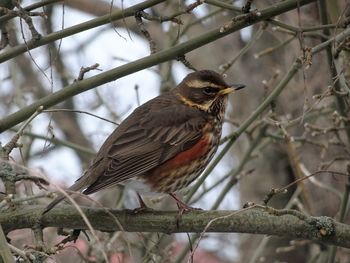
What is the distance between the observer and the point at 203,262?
9.37 metres

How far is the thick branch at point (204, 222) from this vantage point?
3.48 m

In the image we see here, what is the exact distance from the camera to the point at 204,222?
3.56 meters

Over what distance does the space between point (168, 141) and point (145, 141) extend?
15 cm

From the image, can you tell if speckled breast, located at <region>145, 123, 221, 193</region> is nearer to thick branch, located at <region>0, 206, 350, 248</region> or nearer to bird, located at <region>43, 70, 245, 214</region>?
bird, located at <region>43, 70, 245, 214</region>

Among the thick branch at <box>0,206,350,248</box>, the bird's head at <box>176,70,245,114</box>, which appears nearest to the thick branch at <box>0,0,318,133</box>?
the thick branch at <box>0,206,350,248</box>

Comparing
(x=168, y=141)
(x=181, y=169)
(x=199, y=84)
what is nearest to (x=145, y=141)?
(x=168, y=141)

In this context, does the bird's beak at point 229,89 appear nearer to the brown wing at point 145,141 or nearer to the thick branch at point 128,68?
the brown wing at point 145,141

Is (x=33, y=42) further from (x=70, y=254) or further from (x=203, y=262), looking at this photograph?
(x=203, y=262)

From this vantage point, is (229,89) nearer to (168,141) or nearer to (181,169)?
(168,141)

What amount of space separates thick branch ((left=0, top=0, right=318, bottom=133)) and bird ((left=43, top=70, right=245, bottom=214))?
1.69 ft

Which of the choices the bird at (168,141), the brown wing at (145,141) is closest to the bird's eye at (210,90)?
the bird at (168,141)

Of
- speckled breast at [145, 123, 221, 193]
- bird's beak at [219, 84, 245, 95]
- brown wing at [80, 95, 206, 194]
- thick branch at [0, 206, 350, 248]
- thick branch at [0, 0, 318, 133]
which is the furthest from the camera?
bird's beak at [219, 84, 245, 95]

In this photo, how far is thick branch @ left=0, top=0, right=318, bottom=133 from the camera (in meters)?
3.75

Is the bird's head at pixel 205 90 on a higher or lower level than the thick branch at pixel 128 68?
higher
